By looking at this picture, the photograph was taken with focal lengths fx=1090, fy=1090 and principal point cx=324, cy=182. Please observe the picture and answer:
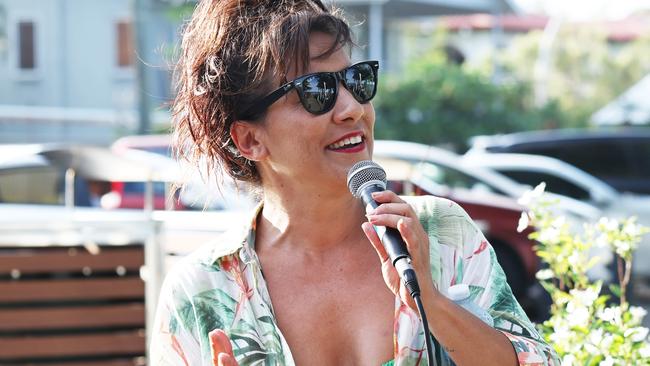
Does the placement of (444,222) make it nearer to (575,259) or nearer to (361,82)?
(361,82)

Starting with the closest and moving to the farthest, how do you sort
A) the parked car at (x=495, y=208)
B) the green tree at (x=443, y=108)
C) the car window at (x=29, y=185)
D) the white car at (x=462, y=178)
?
the car window at (x=29, y=185) < the parked car at (x=495, y=208) < the white car at (x=462, y=178) < the green tree at (x=443, y=108)

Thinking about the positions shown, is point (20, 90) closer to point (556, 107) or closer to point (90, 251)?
point (556, 107)

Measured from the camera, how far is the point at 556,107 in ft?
84.7

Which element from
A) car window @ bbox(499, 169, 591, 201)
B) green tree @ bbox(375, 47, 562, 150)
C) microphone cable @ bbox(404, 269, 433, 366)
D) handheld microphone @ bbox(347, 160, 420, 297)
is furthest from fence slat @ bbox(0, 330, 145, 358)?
green tree @ bbox(375, 47, 562, 150)

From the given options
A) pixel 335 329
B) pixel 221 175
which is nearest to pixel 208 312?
pixel 335 329

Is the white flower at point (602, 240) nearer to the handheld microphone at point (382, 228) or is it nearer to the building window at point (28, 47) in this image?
the handheld microphone at point (382, 228)

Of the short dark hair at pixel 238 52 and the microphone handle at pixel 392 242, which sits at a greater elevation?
the short dark hair at pixel 238 52

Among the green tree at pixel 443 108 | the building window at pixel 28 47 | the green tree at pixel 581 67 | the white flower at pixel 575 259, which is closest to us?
the white flower at pixel 575 259

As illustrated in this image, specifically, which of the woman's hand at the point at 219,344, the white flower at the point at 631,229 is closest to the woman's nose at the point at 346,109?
the woman's hand at the point at 219,344

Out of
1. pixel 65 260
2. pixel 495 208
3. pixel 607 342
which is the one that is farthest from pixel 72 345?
pixel 495 208

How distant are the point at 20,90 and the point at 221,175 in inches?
1209

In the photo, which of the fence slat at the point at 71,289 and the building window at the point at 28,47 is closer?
the fence slat at the point at 71,289

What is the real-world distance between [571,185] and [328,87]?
35.5ft

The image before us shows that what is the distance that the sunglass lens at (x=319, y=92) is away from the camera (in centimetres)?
238
